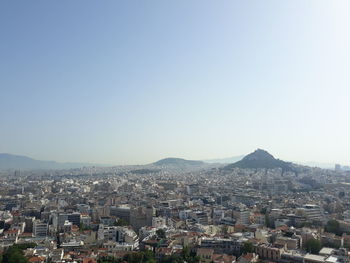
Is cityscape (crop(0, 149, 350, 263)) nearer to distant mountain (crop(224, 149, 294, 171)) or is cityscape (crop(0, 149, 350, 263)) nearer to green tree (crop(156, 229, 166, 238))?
green tree (crop(156, 229, 166, 238))

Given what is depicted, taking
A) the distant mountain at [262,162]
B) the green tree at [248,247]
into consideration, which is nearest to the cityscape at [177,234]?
the green tree at [248,247]

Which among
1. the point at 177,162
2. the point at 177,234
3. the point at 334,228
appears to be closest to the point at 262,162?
the point at 177,162

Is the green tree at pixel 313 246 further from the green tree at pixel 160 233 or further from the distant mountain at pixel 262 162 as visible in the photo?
the distant mountain at pixel 262 162

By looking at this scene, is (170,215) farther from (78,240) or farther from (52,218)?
(78,240)

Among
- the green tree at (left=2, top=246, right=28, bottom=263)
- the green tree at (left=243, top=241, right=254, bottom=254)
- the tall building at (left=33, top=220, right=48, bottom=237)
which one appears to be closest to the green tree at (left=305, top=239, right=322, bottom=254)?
the green tree at (left=243, top=241, right=254, bottom=254)

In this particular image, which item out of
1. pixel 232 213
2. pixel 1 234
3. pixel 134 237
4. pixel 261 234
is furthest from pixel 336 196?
pixel 1 234

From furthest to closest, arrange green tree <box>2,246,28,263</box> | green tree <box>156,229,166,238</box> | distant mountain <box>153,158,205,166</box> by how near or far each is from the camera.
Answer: distant mountain <box>153,158,205,166</box> < green tree <box>156,229,166,238</box> < green tree <box>2,246,28,263</box>
